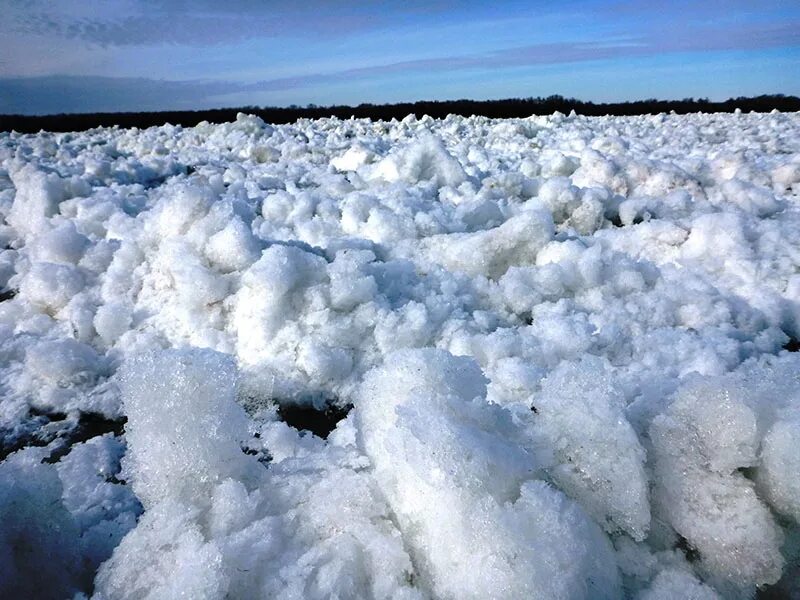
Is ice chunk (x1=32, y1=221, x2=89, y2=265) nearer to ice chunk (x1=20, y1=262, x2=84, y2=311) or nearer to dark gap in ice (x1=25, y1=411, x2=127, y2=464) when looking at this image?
ice chunk (x1=20, y1=262, x2=84, y2=311)

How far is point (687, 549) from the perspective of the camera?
129 centimetres

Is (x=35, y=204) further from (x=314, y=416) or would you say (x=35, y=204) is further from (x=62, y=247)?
(x=314, y=416)

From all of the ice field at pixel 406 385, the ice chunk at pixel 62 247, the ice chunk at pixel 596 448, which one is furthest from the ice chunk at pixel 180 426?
the ice chunk at pixel 62 247

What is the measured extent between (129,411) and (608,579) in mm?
1117

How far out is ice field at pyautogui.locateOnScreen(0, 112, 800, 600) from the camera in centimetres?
118

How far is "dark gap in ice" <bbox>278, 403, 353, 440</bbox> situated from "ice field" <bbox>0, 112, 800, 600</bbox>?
13 millimetres

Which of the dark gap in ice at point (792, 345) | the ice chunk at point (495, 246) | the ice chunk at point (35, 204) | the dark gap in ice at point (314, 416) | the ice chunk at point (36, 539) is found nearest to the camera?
the ice chunk at point (36, 539)

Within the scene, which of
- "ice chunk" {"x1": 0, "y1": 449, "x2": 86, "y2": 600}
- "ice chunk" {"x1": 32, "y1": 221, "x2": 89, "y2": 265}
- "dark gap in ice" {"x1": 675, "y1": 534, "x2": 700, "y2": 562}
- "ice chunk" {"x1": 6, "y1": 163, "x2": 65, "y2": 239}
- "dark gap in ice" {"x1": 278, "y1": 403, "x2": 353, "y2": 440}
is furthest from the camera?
"ice chunk" {"x1": 6, "y1": 163, "x2": 65, "y2": 239}

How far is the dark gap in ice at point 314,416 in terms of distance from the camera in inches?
92.5

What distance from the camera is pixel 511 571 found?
1.08 meters

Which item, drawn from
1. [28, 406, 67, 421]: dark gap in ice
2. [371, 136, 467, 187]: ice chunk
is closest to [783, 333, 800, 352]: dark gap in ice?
[371, 136, 467, 187]: ice chunk

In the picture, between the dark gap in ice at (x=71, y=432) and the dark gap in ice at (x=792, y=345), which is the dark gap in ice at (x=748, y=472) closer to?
the dark gap in ice at (x=792, y=345)

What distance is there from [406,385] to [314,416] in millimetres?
1115

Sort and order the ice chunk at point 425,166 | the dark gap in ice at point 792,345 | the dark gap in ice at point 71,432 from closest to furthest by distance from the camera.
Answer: the dark gap in ice at point 71,432, the dark gap in ice at point 792,345, the ice chunk at point 425,166
